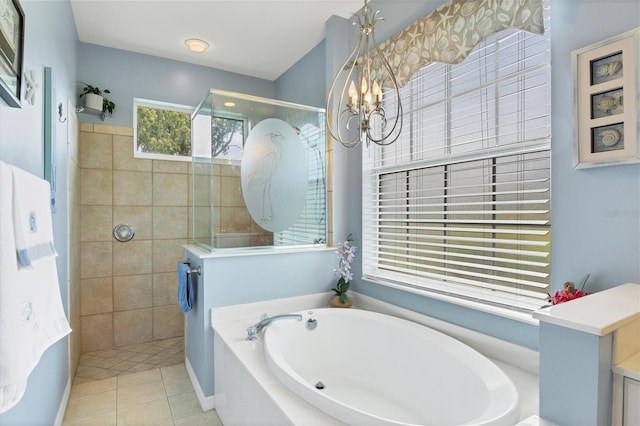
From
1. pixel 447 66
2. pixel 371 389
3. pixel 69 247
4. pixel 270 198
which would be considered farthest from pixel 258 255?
pixel 447 66

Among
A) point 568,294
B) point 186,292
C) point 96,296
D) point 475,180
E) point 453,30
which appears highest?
point 453,30

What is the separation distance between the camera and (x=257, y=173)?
2.44 meters

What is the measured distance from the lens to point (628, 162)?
4.10 feet

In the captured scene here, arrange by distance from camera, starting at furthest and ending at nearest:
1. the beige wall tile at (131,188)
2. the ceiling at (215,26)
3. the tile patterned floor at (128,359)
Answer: the beige wall tile at (131,188)
the tile patterned floor at (128,359)
the ceiling at (215,26)

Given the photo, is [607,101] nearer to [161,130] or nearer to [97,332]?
[161,130]

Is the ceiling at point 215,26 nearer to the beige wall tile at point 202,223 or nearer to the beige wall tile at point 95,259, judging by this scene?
the beige wall tile at point 202,223

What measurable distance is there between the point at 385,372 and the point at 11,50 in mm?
2222

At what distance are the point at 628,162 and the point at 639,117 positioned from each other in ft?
0.52

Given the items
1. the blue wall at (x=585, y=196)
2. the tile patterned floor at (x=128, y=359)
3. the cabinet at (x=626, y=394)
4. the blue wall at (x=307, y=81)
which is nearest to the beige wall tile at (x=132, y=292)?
the tile patterned floor at (x=128, y=359)

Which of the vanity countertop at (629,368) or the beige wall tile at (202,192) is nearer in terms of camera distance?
the vanity countertop at (629,368)

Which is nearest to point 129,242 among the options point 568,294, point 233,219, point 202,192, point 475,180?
point 202,192

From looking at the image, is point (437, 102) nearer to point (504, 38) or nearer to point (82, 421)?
point (504, 38)

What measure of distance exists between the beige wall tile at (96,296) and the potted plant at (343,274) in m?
2.15

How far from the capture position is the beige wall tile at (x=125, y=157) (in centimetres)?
324
